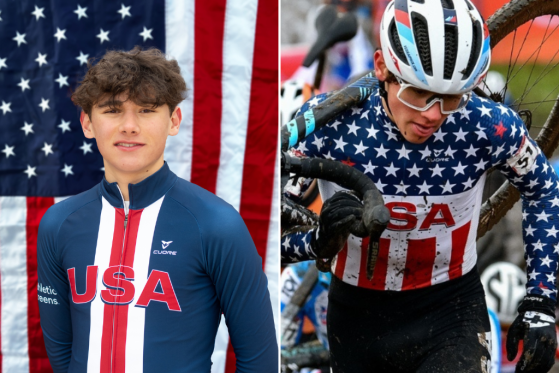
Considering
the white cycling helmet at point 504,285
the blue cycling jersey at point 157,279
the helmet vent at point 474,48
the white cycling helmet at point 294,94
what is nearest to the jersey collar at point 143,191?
the blue cycling jersey at point 157,279

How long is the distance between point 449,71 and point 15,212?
2288 mm

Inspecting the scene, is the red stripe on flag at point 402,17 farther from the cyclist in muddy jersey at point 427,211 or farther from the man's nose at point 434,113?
the man's nose at point 434,113

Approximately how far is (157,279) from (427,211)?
3.40 ft

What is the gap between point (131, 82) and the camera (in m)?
1.60

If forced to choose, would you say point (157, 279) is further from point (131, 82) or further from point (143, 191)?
point (131, 82)

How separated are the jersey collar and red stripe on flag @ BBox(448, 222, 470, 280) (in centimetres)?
110

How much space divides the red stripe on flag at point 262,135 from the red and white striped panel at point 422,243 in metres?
0.82

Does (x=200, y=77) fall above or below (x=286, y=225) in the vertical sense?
above

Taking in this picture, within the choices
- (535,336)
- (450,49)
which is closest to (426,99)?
(450,49)

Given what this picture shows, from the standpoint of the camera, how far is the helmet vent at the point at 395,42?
1.94 m

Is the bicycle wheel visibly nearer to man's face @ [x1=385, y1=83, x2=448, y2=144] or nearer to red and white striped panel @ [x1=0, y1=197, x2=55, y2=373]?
man's face @ [x1=385, y1=83, x2=448, y2=144]

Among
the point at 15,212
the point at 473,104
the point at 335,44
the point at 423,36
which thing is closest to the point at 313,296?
the point at 335,44

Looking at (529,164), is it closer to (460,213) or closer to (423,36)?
(460,213)

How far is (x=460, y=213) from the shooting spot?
87.4 inches
